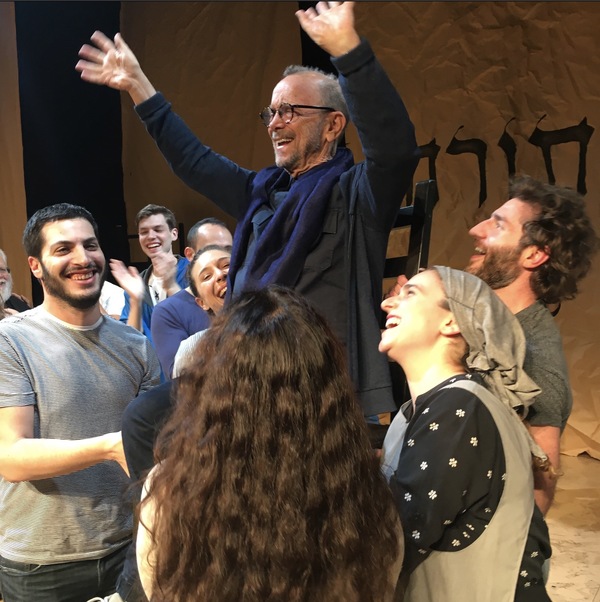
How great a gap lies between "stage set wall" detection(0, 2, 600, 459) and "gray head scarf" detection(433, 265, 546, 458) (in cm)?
385

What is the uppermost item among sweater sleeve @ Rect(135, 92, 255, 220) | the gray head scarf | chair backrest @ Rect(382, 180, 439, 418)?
sweater sleeve @ Rect(135, 92, 255, 220)

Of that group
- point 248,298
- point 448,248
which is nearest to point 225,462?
point 248,298

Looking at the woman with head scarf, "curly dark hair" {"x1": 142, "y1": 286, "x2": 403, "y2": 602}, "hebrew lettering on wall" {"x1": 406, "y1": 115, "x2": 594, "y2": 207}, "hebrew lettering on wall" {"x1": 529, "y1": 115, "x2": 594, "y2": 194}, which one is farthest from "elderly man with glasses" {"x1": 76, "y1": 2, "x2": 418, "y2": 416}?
"hebrew lettering on wall" {"x1": 529, "y1": 115, "x2": 594, "y2": 194}

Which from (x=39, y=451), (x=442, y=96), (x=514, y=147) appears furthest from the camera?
(x=442, y=96)

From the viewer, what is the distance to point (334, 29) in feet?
5.03

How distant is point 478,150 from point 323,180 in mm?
4012

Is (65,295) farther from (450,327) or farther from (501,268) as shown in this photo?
(501,268)

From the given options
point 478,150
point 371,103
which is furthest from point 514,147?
point 371,103

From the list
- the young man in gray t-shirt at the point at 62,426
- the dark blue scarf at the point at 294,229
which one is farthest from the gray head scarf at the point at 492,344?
the young man in gray t-shirt at the point at 62,426

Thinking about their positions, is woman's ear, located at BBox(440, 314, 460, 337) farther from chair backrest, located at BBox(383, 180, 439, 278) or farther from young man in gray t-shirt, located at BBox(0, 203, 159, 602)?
young man in gray t-shirt, located at BBox(0, 203, 159, 602)

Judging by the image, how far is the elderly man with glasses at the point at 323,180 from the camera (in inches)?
61.3

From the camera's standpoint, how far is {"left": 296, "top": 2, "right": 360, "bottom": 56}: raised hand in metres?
1.52

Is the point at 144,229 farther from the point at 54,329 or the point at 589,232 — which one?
the point at 589,232

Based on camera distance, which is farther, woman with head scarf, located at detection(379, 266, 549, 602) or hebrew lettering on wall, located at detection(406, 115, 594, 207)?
hebrew lettering on wall, located at detection(406, 115, 594, 207)
